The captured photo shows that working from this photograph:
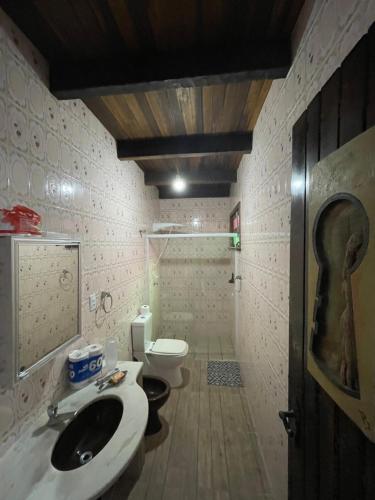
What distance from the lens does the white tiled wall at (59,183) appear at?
2.67 feet

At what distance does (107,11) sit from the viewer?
0.80 m

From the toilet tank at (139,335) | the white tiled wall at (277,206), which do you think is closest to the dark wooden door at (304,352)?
the white tiled wall at (277,206)

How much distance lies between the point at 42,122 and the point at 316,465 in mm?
1713

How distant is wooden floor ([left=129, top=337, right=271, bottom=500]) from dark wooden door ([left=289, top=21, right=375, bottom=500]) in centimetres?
80

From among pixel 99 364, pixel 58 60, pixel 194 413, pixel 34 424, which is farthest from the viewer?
pixel 194 413

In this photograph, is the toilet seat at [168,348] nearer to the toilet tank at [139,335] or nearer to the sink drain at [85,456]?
the toilet tank at [139,335]

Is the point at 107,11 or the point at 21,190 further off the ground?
the point at 107,11

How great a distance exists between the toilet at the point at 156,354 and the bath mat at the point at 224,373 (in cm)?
41

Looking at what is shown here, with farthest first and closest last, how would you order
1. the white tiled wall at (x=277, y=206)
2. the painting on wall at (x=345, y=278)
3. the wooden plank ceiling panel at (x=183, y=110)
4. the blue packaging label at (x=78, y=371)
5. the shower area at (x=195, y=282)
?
the shower area at (x=195, y=282) < the wooden plank ceiling panel at (x=183, y=110) < the blue packaging label at (x=78, y=371) < the white tiled wall at (x=277, y=206) < the painting on wall at (x=345, y=278)

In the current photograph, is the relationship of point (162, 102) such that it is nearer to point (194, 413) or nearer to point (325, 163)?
point (325, 163)

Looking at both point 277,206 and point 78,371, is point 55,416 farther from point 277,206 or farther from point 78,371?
point 277,206

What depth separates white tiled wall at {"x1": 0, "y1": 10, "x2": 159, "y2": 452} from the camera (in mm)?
814

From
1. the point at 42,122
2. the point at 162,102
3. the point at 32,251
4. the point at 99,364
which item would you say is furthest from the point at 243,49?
the point at 99,364

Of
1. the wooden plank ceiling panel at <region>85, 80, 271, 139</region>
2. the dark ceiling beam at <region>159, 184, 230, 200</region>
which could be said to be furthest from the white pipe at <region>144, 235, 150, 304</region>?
the wooden plank ceiling panel at <region>85, 80, 271, 139</region>
